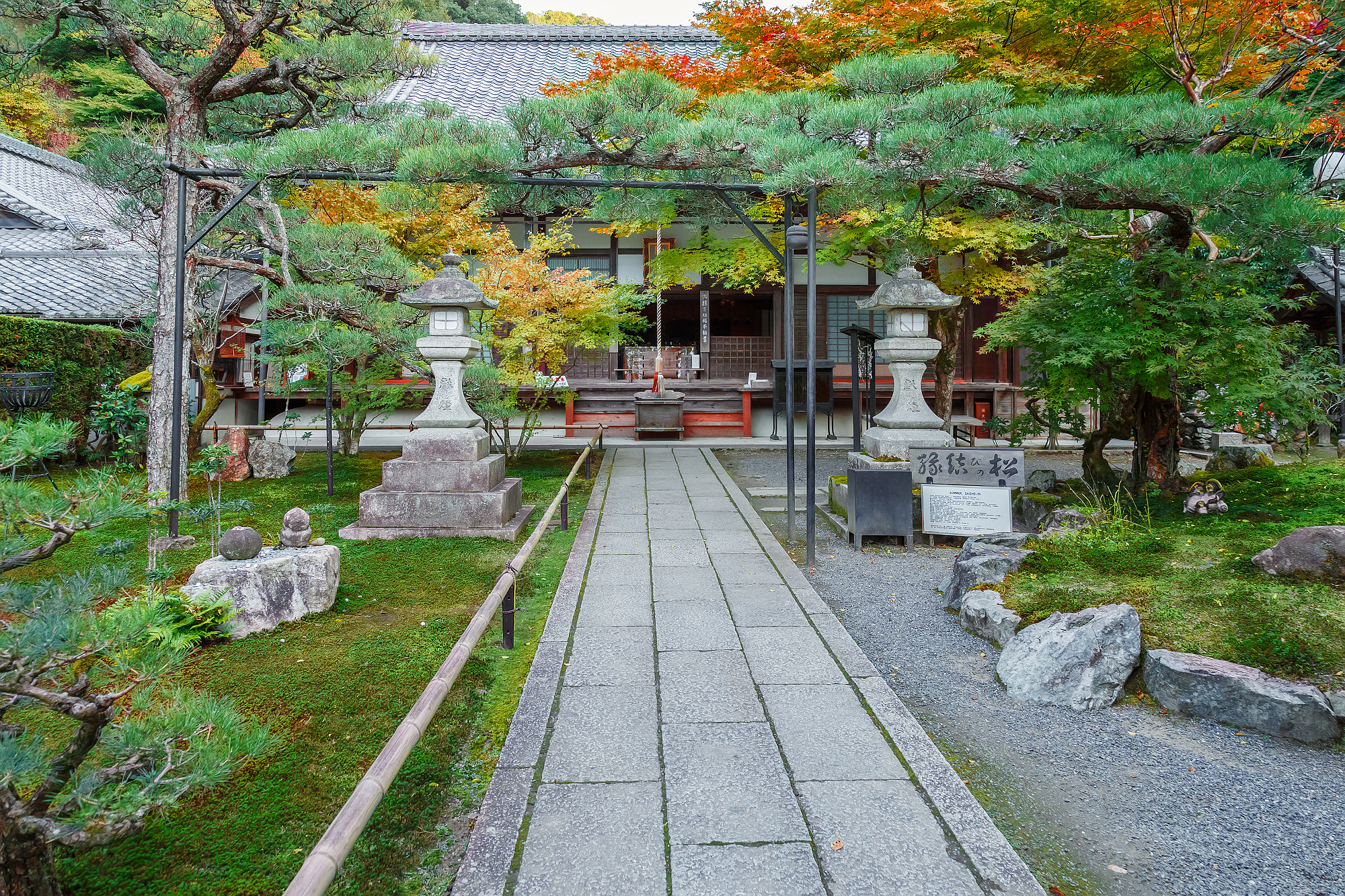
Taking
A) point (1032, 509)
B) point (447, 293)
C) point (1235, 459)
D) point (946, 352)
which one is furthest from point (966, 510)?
point (946, 352)

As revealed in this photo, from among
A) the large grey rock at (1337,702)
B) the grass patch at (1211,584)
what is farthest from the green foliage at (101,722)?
the large grey rock at (1337,702)

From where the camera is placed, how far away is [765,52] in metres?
8.98

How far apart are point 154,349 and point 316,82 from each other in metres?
3.26

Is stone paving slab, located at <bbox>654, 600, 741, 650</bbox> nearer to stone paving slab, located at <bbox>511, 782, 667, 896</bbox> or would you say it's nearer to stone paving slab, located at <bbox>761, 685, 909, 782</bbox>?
stone paving slab, located at <bbox>761, 685, 909, 782</bbox>

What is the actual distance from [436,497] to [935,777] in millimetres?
5091

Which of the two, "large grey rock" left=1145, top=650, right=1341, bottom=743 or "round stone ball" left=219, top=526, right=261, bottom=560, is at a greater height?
"round stone ball" left=219, top=526, right=261, bottom=560

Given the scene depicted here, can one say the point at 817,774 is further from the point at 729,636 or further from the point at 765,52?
the point at 765,52

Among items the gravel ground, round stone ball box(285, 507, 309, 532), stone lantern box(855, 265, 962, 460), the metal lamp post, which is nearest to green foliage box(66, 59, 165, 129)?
round stone ball box(285, 507, 309, 532)

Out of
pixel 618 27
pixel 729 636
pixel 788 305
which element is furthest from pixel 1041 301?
pixel 618 27

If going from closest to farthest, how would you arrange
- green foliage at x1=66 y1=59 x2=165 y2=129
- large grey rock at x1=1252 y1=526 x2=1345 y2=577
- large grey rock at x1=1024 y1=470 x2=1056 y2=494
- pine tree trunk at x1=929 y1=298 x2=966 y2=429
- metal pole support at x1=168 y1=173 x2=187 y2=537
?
large grey rock at x1=1252 y1=526 x2=1345 y2=577 → metal pole support at x1=168 y1=173 x2=187 y2=537 → large grey rock at x1=1024 y1=470 x2=1056 y2=494 → pine tree trunk at x1=929 y1=298 x2=966 y2=429 → green foliage at x1=66 y1=59 x2=165 y2=129

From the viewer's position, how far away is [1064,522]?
5441mm

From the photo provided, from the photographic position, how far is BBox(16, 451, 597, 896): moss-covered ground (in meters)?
2.03

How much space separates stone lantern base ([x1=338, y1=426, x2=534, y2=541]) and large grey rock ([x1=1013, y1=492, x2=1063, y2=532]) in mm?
4937

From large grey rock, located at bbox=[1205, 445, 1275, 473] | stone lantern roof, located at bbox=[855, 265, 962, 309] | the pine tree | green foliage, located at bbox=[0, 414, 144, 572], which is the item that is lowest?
large grey rock, located at bbox=[1205, 445, 1275, 473]
